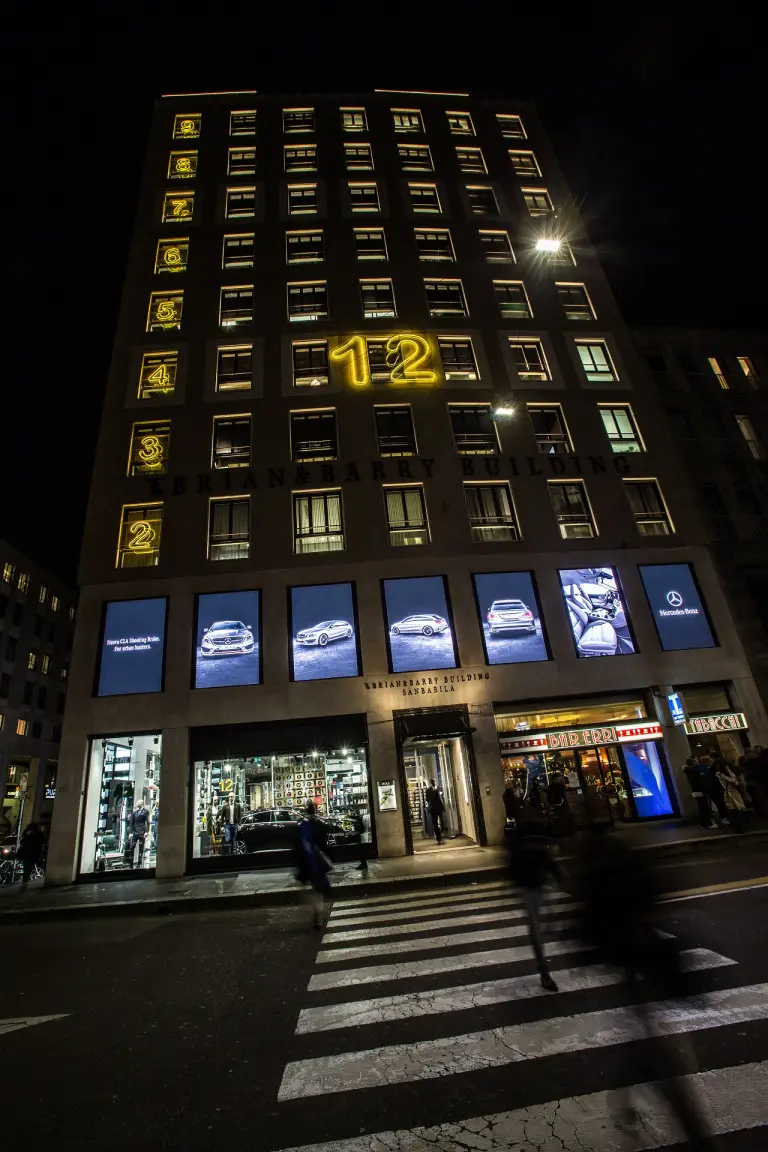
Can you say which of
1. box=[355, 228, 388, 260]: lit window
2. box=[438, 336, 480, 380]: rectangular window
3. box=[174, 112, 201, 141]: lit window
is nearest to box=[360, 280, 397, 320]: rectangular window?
box=[355, 228, 388, 260]: lit window

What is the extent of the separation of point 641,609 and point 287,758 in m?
13.9

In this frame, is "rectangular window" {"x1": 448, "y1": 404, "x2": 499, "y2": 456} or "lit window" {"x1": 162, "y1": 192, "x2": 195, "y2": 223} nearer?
"rectangular window" {"x1": 448, "y1": 404, "x2": 499, "y2": 456}

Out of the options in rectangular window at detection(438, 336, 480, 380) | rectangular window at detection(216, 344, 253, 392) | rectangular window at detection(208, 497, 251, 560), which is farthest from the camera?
rectangular window at detection(438, 336, 480, 380)

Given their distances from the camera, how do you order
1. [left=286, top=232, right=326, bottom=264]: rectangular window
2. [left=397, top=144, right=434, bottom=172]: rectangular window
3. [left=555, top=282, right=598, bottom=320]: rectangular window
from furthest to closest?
1. [left=397, top=144, right=434, bottom=172]: rectangular window
2. [left=286, top=232, right=326, bottom=264]: rectangular window
3. [left=555, top=282, right=598, bottom=320]: rectangular window

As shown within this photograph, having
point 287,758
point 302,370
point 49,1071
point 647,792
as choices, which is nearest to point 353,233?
point 302,370

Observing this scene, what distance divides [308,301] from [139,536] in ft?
45.2

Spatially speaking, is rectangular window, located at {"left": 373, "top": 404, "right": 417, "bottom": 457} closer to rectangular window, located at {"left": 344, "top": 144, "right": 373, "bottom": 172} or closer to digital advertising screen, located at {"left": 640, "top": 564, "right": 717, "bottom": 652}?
digital advertising screen, located at {"left": 640, "top": 564, "right": 717, "bottom": 652}

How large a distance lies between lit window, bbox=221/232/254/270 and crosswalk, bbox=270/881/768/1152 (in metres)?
28.4

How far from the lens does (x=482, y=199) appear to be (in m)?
28.8

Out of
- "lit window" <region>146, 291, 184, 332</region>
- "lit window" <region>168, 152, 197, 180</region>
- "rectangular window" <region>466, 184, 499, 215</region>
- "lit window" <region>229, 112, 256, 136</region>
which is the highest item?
"lit window" <region>229, 112, 256, 136</region>

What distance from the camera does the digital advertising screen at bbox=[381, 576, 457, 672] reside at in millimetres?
18422

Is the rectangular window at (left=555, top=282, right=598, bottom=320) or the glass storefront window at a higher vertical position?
the rectangular window at (left=555, top=282, right=598, bottom=320)

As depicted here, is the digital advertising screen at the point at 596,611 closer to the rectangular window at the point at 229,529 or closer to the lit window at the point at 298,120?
the rectangular window at the point at 229,529

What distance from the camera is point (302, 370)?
23234 millimetres
